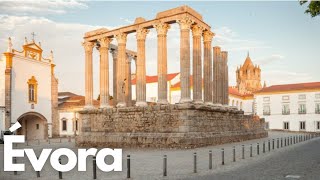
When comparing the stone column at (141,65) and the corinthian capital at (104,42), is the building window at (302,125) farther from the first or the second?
the corinthian capital at (104,42)

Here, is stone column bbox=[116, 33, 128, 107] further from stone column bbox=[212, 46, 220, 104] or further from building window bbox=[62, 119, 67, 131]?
building window bbox=[62, 119, 67, 131]

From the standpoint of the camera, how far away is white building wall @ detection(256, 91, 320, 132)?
63062 mm

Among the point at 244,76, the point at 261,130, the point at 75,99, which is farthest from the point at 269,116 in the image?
the point at 244,76

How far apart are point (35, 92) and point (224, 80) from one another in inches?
1003

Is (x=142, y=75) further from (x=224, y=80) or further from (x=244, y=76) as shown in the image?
(x=244, y=76)

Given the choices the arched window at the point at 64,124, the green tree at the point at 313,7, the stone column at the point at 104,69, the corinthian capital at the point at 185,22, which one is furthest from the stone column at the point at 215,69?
the arched window at the point at 64,124

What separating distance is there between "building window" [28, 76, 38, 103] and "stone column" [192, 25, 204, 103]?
2671 centimetres

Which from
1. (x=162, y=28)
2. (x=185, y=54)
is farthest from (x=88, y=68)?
(x=185, y=54)

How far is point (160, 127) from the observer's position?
2495 centimetres

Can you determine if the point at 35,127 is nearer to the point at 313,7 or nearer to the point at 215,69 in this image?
the point at 215,69

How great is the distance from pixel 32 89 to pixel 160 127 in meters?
26.8

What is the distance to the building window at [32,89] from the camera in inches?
1793

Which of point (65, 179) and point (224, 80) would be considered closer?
point (65, 179)

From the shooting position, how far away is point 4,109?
4144cm
